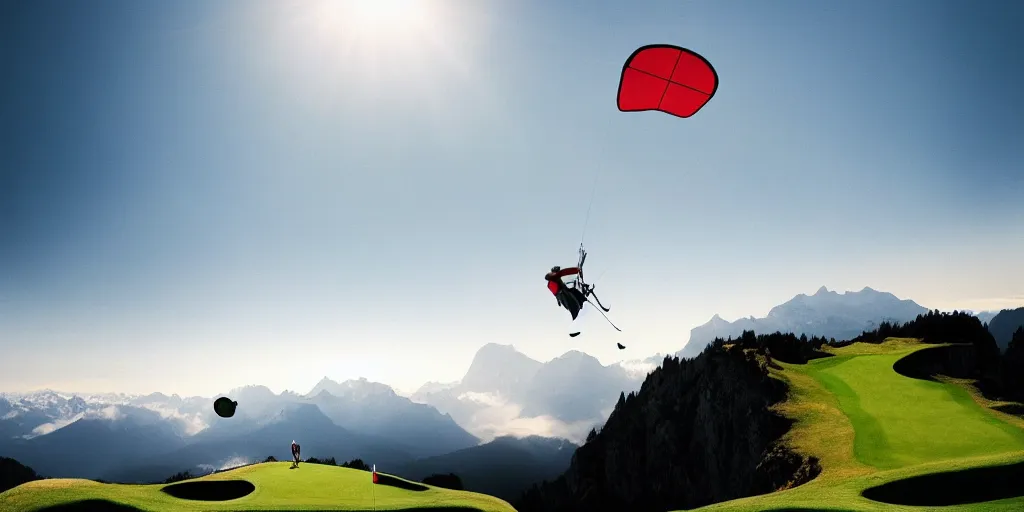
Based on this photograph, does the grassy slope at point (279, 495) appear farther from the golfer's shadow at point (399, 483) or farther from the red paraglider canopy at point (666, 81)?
the red paraglider canopy at point (666, 81)

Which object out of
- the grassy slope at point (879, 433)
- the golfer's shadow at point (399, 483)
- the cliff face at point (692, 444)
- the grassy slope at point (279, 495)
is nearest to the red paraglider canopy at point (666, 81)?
the grassy slope at point (879, 433)

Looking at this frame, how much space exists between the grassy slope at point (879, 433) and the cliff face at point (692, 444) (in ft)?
5.80

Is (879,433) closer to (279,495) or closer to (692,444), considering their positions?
(692,444)

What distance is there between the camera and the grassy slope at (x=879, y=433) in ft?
46.9

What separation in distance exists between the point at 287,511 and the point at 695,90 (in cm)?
2095

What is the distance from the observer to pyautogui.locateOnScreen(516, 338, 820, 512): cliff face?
2939 centimetres

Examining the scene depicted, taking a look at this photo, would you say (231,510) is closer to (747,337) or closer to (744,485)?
(744,485)

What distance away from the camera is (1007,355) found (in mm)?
33344

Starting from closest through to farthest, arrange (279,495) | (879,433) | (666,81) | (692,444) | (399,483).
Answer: (666,81), (279,495), (879,433), (399,483), (692,444)

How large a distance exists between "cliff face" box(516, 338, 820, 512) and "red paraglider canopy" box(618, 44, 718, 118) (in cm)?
1748

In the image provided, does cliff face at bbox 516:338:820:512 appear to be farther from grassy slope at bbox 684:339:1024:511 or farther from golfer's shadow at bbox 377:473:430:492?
golfer's shadow at bbox 377:473:430:492

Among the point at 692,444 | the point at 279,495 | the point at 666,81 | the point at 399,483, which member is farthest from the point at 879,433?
the point at 279,495

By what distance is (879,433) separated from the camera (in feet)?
69.7

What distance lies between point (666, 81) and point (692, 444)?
40.2 meters
